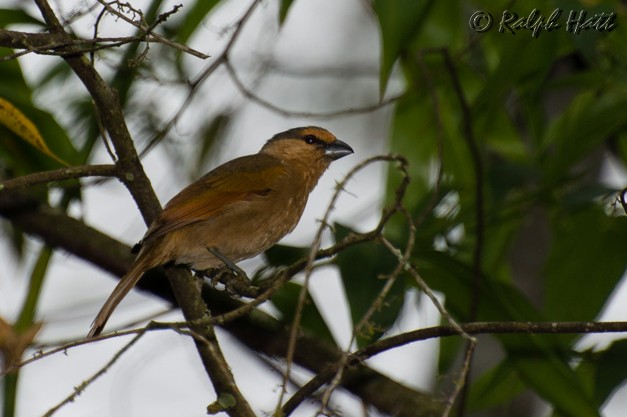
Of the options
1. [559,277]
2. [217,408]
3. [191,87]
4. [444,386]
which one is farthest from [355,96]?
[217,408]

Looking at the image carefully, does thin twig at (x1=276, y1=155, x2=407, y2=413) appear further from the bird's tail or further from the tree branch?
the tree branch

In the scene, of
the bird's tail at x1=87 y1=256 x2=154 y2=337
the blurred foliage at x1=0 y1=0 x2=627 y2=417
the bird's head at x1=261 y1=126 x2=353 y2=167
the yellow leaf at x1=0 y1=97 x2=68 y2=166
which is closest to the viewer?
the yellow leaf at x1=0 y1=97 x2=68 y2=166

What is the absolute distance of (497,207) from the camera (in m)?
4.15

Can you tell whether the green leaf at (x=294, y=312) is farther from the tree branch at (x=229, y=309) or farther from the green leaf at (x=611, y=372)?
the green leaf at (x=611, y=372)

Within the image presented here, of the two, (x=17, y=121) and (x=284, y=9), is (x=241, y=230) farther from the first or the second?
(x=17, y=121)

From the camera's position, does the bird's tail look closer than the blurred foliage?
Yes

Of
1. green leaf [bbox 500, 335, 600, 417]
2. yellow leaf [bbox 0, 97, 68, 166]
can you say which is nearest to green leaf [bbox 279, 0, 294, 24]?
yellow leaf [bbox 0, 97, 68, 166]

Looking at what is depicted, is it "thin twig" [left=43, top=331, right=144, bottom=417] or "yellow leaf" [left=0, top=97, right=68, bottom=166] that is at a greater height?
"yellow leaf" [left=0, top=97, right=68, bottom=166]

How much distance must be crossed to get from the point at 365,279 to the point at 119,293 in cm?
90

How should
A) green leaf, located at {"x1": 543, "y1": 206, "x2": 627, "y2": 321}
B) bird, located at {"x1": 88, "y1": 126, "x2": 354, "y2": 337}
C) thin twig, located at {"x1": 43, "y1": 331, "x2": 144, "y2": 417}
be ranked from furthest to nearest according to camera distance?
green leaf, located at {"x1": 543, "y1": 206, "x2": 627, "y2": 321}
bird, located at {"x1": 88, "y1": 126, "x2": 354, "y2": 337}
thin twig, located at {"x1": 43, "y1": 331, "x2": 144, "y2": 417}

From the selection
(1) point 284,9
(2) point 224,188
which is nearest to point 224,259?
(2) point 224,188

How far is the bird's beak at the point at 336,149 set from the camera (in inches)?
192

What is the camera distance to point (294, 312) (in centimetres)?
412

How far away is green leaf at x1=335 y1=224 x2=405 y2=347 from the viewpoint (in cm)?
353
